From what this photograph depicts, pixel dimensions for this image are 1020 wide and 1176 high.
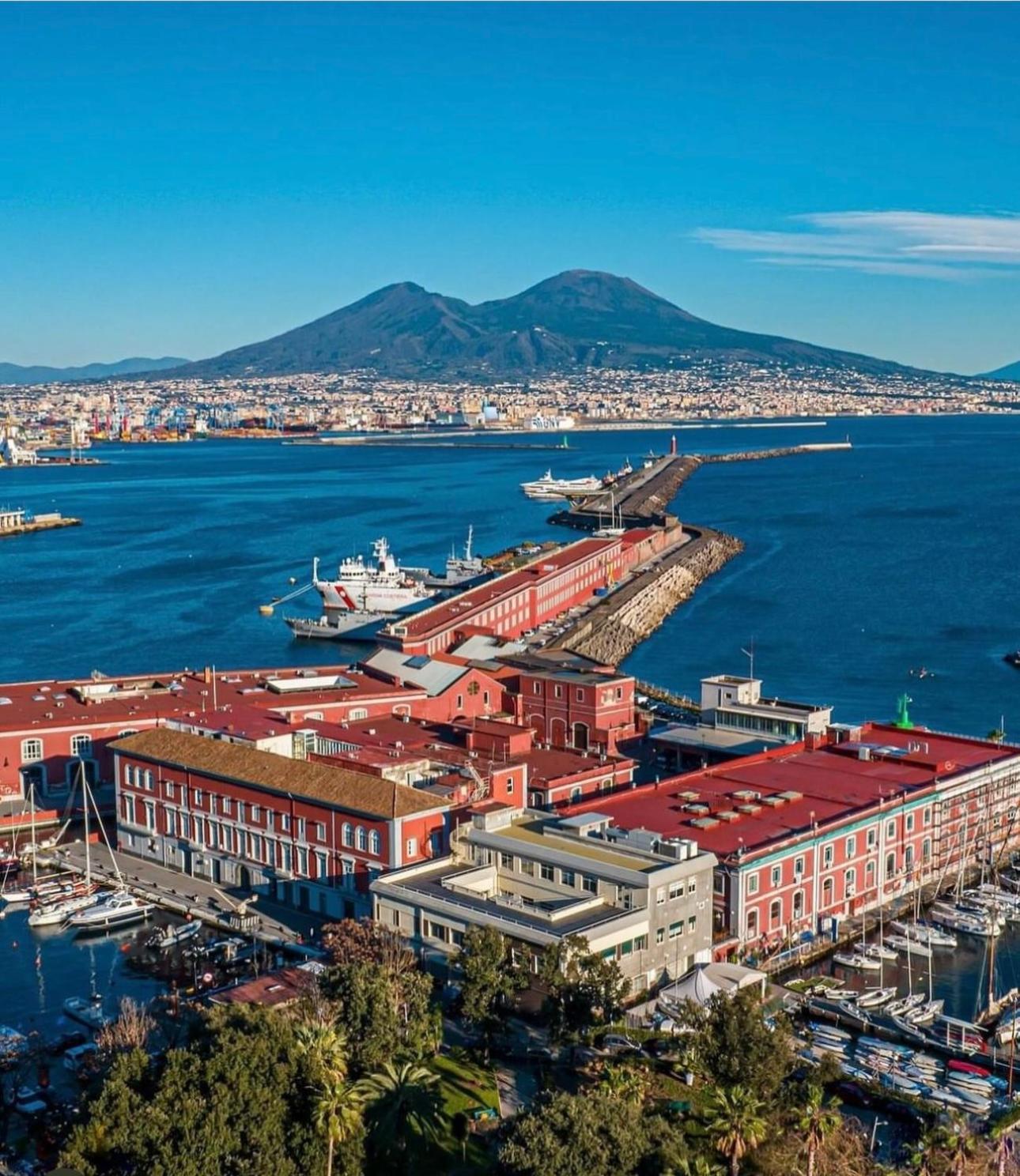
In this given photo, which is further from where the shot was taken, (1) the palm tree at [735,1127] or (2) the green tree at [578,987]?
(2) the green tree at [578,987]

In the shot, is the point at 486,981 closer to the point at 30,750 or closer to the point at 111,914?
the point at 111,914

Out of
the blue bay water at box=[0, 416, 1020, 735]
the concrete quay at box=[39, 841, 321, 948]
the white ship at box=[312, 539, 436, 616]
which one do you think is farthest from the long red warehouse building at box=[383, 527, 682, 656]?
the concrete quay at box=[39, 841, 321, 948]

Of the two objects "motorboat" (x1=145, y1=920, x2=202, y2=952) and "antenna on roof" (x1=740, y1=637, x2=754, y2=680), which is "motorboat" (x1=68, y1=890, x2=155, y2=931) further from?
"antenna on roof" (x1=740, y1=637, x2=754, y2=680)

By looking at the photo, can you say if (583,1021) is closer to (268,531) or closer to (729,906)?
(729,906)

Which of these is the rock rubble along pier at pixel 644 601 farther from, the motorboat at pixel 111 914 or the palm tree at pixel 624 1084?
the palm tree at pixel 624 1084

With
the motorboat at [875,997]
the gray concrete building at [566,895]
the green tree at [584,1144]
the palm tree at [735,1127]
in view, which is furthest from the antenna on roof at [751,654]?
the green tree at [584,1144]

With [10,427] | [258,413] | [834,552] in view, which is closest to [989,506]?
[834,552]
